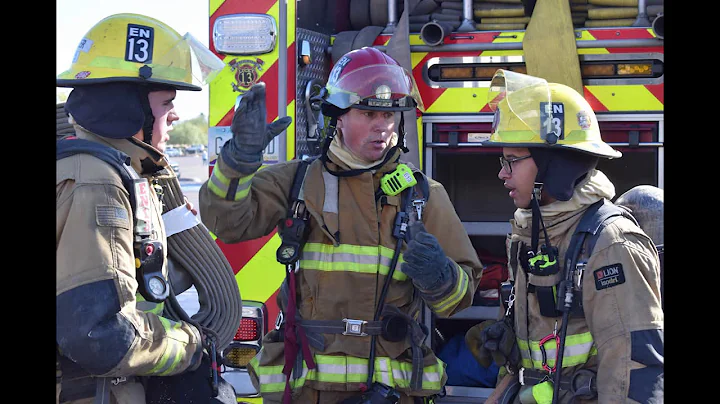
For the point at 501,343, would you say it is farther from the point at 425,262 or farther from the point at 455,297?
the point at 425,262

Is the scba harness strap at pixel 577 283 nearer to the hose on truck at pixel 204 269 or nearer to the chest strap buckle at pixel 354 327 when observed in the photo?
the chest strap buckle at pixel 354 327

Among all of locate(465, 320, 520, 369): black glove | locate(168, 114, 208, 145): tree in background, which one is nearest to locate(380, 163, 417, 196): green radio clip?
locate(465, 320, 520, 369): black glove

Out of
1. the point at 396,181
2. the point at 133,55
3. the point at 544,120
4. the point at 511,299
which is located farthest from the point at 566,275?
the point at 133,55

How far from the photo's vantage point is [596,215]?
2500 millimetres

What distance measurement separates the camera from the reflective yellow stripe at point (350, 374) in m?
2.73

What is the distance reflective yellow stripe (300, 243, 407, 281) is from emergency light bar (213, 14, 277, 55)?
3.94ft

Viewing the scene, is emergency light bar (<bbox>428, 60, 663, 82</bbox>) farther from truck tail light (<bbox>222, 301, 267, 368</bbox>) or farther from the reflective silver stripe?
truck tail light (<bbox>222, 301, 267, 368</bbox>)

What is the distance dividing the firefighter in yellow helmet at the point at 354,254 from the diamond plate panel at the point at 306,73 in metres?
0.75

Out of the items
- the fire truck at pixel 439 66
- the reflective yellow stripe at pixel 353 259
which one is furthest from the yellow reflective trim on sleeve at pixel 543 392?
the fire truck at pixel 439 66

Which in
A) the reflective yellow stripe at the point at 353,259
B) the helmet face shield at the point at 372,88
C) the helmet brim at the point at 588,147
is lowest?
the reflective yellow stripe at the point at 353,259

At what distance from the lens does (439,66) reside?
392 centimetres

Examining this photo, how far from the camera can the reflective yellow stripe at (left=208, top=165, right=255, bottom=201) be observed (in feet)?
8.61
